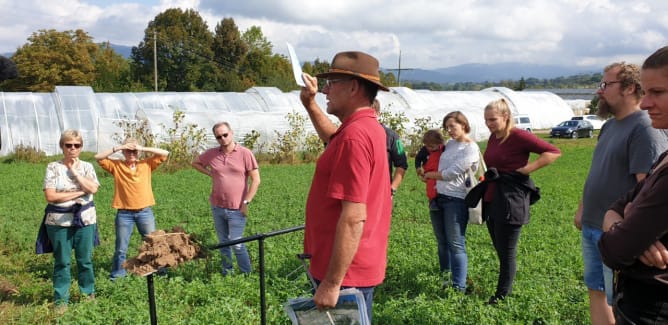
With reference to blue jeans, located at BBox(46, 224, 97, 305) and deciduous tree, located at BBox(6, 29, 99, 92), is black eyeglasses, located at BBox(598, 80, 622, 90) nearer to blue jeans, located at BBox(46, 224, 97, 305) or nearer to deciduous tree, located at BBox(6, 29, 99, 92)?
blue jeans, located at BBox(46, 224, 97, 305)

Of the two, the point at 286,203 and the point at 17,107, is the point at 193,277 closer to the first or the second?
the point at 286,203

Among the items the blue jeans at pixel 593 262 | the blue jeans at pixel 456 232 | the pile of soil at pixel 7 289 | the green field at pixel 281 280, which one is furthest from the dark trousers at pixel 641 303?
the pile of soil at pixel 7 289

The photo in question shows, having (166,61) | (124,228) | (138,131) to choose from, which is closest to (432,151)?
(124,228)

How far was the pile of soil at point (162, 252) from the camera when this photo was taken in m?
3.06

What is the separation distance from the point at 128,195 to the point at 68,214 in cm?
82

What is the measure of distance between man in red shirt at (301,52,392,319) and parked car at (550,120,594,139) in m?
34.0

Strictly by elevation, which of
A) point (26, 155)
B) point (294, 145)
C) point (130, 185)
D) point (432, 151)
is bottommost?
point (26, 155)

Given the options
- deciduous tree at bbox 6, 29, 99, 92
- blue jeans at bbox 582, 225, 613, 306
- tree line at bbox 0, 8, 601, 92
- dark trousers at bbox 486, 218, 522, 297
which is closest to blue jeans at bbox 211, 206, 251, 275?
dark trousers at bbox 486, 218, 522, 297

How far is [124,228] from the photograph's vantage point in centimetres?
571

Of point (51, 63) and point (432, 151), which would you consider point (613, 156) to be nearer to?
point (432, 151)

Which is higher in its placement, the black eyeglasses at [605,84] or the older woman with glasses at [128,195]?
the black eyeglasses at [605,84]

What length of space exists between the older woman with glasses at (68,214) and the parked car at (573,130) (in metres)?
33.2

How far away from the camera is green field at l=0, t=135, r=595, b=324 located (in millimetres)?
4453

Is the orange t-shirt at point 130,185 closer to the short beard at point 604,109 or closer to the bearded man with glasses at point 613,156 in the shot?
the bearded man with glasses at point 613,156
